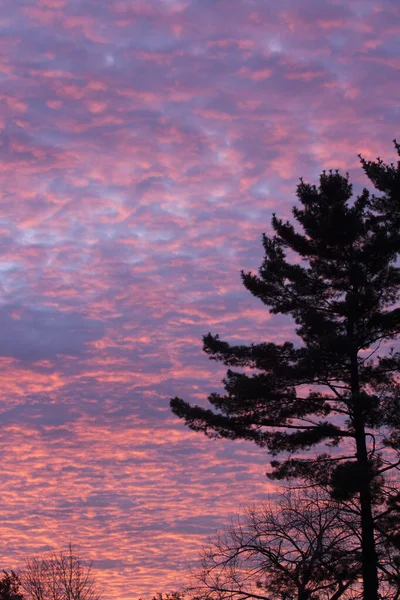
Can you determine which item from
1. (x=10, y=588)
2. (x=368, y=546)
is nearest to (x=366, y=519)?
(x=368, y=546)

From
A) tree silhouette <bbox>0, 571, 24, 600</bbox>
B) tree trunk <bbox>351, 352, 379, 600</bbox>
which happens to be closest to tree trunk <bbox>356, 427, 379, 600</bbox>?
tree trunk <bbox>351, 352, 379, 600</bbox>

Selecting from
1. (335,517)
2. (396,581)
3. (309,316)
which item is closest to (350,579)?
(396,581)

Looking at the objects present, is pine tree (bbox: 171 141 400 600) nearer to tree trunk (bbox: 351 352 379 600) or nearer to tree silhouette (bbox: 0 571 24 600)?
tree trunk (bbox: 351 352 379 600)

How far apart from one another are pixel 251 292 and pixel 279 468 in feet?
19.1

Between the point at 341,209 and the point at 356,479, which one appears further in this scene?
the point at 341,209

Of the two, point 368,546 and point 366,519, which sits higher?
point 366,519

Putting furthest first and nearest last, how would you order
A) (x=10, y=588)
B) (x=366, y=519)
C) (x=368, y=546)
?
(x=10, y=588) → (x=366, y=519) → (x=368, y=546)

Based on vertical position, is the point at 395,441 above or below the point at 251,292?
below

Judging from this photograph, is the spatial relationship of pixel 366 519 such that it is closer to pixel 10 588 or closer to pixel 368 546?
pixel 368 546

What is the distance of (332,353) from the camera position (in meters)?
23.1

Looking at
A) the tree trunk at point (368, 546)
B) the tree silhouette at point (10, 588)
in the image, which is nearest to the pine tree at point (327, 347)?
the tree trunk at point (368, 546)

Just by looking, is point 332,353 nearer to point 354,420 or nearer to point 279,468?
point 354,420

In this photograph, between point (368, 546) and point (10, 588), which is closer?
point (368, 546)

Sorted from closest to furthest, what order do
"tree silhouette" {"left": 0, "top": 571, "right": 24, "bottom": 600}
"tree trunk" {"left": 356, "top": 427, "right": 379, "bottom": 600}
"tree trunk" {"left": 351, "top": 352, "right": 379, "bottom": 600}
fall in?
"tree trunk" {"left": 351, "top": 352, "right": 379, "bottom": 600} → "tree trunk" {"left": 356, "top": 427, "right": 379, "bottom": 600} → "tree silhouette" {"left": 0, "top": 571, "right": 24, "bottom": 600}
